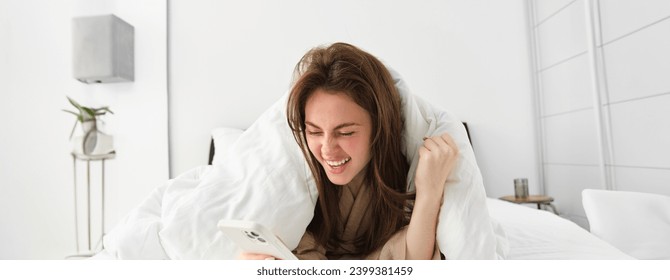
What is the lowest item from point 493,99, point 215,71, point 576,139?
point 576,139

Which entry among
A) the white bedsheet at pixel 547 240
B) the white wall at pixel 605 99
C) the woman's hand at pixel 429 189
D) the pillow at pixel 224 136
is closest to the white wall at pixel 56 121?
the pillow at pixel 224 136

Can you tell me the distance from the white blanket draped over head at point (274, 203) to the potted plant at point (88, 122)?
1.61 ft

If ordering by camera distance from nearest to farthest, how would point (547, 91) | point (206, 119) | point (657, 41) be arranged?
point (657, 41) < point (206, 119) < point (547, 91)

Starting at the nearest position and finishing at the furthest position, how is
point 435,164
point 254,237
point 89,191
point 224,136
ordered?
point 254,237 → point 435,164 → point 89,191 → point 224,136

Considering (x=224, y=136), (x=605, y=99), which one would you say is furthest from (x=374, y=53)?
(x=605, y=99)

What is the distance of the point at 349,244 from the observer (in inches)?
30.4

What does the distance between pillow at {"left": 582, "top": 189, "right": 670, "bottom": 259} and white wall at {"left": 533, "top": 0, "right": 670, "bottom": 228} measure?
6 centimetres

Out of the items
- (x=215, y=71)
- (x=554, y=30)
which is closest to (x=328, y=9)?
(x=215, y=71)

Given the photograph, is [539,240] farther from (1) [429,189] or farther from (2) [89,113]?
(2) [89,113]

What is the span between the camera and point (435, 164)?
61 centimetres

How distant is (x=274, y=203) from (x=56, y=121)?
2.62 feet
